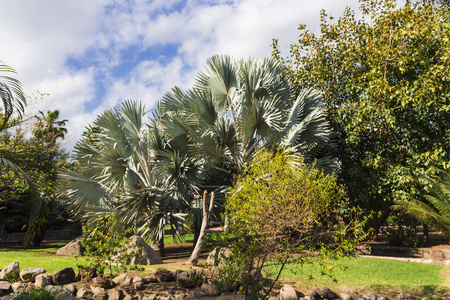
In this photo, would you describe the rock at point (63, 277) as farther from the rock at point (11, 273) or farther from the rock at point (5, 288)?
the rock at point (11, 273)

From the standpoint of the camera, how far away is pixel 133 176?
12.5 meters

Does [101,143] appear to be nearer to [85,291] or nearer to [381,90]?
[85,291]

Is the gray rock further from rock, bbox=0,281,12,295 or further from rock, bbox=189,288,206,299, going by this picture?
rock, bbox=0,281,12,295

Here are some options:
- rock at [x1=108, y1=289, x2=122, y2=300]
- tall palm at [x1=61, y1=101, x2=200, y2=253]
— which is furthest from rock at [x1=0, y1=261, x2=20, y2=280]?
tall palm at [x1=61, y1=101, x2=200, y2=253]

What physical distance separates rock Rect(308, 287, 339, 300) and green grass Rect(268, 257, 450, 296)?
0.32m

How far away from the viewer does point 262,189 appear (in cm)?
595

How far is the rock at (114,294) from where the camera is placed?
694 cm

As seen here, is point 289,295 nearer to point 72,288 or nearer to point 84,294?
point 84,294

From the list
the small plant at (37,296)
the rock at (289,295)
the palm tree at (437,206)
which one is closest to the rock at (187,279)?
the rock at (289,295)

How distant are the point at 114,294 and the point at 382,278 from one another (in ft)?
20.6

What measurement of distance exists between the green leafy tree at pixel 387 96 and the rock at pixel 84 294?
9618mm

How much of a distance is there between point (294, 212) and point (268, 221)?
17.0 inches

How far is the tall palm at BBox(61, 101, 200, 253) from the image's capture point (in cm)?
1183

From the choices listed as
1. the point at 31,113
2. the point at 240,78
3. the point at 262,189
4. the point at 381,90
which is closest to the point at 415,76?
the point at 381,90
